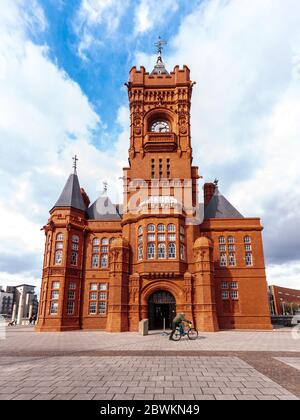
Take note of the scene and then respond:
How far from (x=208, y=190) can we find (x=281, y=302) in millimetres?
75251

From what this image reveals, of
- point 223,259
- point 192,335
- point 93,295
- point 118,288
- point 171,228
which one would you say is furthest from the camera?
point 223,259

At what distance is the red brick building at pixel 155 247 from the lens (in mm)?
26484

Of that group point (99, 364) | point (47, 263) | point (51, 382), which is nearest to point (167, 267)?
point (47, 263)

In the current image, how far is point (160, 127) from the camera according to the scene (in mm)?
36812

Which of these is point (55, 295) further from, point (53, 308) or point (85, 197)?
point (85, 197)

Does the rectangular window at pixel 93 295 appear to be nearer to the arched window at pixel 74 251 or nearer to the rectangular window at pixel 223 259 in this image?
the arched window at pixel 74 251

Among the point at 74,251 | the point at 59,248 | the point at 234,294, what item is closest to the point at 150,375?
the point at 234,294

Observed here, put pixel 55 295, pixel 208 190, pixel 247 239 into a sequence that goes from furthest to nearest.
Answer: pixel 208 190 → pixel 247 239 → pixel 55 295

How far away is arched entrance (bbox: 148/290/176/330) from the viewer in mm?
26675

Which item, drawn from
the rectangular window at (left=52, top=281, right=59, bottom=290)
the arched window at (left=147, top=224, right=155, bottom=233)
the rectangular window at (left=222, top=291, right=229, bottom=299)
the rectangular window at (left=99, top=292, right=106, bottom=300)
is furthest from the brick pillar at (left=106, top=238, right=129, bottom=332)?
the rectangular window at (left=222, top=291, right=229, bottom=299)

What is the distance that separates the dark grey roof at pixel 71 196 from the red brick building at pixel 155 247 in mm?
133
